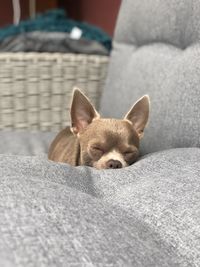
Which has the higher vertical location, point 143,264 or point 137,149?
point 143,264

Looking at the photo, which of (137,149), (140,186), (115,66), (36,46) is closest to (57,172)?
(140,186)

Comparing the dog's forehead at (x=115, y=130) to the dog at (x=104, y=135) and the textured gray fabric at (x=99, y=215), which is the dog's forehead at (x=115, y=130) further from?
the textured gray fabric at (x=99, y=215)

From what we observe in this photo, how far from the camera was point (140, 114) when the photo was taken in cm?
139

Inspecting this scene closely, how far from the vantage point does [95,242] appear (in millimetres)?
586

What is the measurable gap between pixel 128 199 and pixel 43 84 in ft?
5.13

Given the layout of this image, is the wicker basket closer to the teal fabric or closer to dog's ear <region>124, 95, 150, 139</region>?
the teal fabric

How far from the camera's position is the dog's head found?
134 centimetres

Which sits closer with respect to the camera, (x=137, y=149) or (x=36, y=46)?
(x=137, y=149)

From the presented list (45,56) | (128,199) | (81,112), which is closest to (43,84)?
(45,56)

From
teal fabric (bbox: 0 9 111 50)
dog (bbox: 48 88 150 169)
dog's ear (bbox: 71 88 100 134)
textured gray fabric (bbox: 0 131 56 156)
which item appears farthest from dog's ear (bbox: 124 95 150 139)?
teal fabric (bbox: 0 9 111 50)

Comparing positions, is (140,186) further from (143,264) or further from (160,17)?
(160,17)

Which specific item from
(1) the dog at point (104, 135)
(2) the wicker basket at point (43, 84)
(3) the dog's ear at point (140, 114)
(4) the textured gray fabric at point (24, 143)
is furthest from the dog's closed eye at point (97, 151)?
(2) the wicker basket at point (43, 84)

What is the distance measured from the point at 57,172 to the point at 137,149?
56cm

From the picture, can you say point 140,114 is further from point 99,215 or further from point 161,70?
point 99,215
